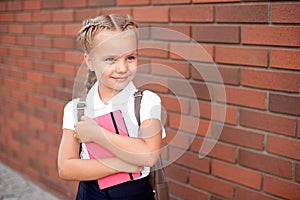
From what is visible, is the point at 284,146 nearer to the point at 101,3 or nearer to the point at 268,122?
the point at 268,122

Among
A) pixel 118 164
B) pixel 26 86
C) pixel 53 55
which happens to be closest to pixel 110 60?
pixel 118 164

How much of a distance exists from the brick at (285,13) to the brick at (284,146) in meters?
0.58

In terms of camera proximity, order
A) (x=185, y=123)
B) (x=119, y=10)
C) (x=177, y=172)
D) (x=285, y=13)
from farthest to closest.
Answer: (x=119, y=10) → (x=177, y=172) → (x=185, y=123) → (x=285, y=13)

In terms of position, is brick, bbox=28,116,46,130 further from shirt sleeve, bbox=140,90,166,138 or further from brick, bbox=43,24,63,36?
shirt sleeve, bbox=140,90,166,138

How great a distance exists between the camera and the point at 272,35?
7.25 ft

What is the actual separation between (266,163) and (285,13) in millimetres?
760

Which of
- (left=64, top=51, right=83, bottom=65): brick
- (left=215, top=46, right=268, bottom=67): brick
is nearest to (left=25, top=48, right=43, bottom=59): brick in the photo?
(left=64, top=51, right=83, bottom=65): brick

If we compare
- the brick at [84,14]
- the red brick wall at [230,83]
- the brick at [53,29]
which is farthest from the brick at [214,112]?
the brick at [53,29]

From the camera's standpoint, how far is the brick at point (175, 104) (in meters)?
2.77

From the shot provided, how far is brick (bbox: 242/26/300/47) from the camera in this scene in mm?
2119

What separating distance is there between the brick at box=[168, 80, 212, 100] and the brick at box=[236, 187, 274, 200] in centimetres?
55

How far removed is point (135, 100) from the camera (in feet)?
5.97

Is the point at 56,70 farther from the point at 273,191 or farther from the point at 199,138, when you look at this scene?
the point at 273,191

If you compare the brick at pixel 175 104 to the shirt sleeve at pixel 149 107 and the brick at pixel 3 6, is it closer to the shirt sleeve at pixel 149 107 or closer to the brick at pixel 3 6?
the shirt sleeve at pixel 149 107
